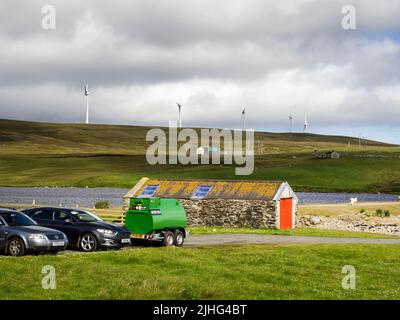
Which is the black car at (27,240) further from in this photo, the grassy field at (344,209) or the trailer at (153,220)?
the grassy field at (344,209)

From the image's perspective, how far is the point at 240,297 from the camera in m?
18.6

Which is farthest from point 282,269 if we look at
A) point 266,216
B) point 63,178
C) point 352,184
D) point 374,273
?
point 63,178

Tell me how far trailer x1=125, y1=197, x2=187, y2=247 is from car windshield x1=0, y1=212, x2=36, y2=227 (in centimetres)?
610

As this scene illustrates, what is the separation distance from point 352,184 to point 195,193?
103469mm

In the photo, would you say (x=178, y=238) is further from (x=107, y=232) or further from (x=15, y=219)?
(x=15, y=219)

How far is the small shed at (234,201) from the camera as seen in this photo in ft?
168

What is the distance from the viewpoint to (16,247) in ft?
84.3

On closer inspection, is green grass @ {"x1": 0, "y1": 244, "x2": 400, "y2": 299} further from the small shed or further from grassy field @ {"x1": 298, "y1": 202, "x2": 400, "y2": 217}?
grassy field @ {"x1": 298, "y1": 202, "x2": 400, "y2": 217}

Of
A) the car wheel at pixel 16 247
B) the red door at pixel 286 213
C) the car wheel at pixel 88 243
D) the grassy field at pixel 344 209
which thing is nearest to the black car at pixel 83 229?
the car wheel at pixel 88 243

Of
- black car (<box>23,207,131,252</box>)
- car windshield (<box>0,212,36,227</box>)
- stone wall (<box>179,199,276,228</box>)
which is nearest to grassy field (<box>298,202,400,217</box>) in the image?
stone wall (<box>179,199,276,228</box>)

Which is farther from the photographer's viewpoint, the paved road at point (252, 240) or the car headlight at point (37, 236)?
the paved road at point (252, 240)

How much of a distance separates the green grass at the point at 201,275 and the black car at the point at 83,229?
2293 millimetres

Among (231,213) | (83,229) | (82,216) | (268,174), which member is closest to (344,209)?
(231,213)

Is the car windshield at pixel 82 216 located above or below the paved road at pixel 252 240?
above
